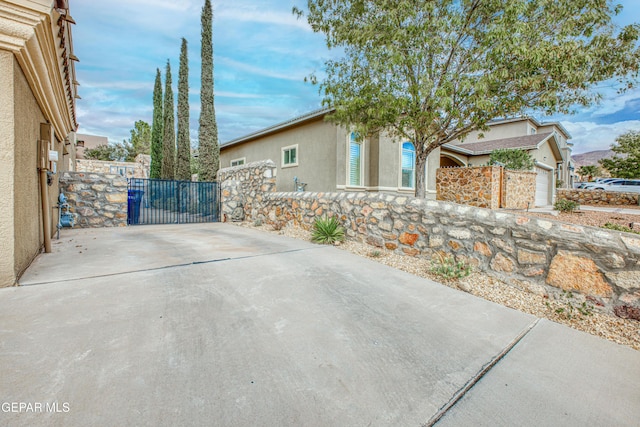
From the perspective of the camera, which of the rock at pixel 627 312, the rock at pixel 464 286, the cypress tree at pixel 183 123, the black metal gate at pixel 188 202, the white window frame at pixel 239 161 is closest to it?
the rock at pixel 627 312

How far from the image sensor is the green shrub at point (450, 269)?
4.14m

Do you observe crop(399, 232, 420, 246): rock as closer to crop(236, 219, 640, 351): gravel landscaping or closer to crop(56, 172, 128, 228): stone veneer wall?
crop(236, 219, 640, 351): gravel landscaping

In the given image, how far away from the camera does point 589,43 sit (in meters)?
5.52

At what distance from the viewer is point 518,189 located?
42.4ft

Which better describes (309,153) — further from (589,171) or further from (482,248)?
(589,171)

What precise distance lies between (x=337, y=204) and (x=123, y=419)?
219 inches

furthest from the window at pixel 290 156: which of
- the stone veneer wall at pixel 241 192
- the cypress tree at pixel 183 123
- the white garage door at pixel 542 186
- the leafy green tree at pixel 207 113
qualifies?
the white garage door at pixel 542 186

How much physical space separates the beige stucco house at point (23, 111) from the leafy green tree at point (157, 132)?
17.8 metres

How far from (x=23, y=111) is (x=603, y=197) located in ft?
79.7

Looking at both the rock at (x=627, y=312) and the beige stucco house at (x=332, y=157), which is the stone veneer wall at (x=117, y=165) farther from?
the rock at (x=627, y=312)

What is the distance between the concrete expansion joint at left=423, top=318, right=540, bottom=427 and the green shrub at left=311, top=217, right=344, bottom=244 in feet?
12.7

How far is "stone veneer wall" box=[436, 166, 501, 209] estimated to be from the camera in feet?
39.1

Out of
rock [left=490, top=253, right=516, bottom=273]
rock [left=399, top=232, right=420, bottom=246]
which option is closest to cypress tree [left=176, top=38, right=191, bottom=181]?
rock [left=399, top=232, right=420, bottom=246]

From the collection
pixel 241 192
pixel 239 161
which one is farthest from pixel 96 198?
pixel 239 161
